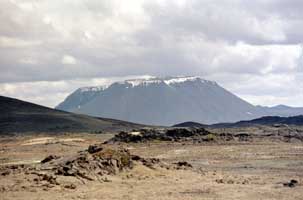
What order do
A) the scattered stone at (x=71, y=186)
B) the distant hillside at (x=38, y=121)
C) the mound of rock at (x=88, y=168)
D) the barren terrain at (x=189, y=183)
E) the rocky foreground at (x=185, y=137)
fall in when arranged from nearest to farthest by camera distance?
the barren terrain at (x=189, y=183) → the scattered stone at (x=71, y=186) → the mound of rock at (x=88, y=168) → the rocky foreground at (x=185, y=137) → the distant hillside at (x=38, y=121)

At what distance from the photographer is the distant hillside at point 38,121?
132125 mm

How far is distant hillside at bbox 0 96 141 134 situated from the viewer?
132125 millimetres

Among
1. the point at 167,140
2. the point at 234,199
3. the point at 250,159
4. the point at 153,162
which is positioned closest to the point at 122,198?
the point at 234,199

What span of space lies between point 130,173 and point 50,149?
114ft

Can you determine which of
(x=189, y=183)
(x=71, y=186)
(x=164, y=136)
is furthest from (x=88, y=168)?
(x=164, y=136)

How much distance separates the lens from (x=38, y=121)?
142 metres

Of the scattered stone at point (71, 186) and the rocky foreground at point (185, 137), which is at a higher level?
the rocky foreground at point (185, 137)

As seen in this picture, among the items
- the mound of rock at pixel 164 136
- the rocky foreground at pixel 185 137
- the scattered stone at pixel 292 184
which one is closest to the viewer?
the scattered stone at pixel 292 184

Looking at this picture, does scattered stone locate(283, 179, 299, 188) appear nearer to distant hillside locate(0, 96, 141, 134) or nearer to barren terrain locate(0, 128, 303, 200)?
barren terrain locate(0, 128, 303, 200)

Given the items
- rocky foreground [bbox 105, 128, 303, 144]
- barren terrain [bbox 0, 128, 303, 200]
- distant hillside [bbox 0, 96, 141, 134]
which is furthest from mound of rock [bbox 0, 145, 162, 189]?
distant hillside [bbox 0, 96, 141, 134]

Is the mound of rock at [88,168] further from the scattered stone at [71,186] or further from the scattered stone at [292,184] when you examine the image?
the scattered stone at [292,184]

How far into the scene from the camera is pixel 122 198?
2934cm

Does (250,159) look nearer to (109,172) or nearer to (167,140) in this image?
(109,172)

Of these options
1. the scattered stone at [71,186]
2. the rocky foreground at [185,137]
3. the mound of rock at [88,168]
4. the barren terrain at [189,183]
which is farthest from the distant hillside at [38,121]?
the scattered stone at [71,186]
